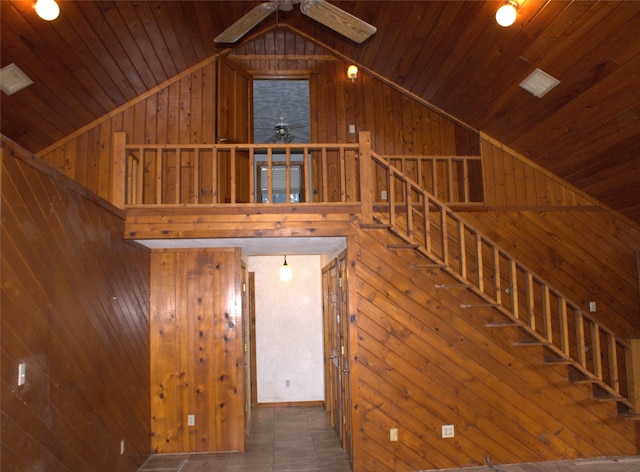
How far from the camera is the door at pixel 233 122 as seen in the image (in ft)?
22.0

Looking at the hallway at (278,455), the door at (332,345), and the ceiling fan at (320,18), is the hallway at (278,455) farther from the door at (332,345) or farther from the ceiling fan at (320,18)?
the ceiling fan at (320,18)

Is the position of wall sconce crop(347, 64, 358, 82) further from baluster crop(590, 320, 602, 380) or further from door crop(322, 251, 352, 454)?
baluster crop(590, 320, 602, 380)

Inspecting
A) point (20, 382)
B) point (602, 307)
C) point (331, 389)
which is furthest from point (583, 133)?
point (20, 382)

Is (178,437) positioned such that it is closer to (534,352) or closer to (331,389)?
(331,389)

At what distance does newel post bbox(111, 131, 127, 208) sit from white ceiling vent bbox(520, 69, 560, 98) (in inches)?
166

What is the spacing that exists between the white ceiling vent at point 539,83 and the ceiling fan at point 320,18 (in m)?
2.00

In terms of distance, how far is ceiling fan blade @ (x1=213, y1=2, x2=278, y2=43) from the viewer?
4.35 m

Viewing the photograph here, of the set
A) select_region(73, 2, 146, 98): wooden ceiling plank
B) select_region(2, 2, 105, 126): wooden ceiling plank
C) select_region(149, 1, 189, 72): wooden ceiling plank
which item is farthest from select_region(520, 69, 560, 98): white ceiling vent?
select_region(2, 2, 105, 126): wooden ceiling plank

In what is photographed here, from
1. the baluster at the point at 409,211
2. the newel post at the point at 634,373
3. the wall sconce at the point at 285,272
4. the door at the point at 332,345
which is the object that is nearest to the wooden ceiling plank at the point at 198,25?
the baluster at the point at 409,211

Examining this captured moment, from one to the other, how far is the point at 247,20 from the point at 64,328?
2.91 m

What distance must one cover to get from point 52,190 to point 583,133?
517 cm

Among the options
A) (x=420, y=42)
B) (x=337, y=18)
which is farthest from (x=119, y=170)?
(x=420, y=42)

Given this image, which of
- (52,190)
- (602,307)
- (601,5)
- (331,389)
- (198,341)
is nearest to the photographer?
(52,190)

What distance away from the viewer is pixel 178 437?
584 cm
